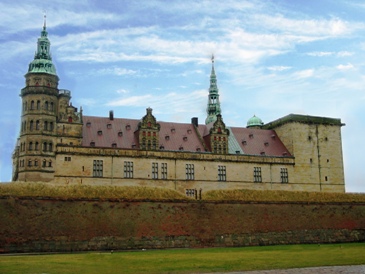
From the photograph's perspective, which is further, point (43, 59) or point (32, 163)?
point (43, 59)

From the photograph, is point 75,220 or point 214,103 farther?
point 214,103

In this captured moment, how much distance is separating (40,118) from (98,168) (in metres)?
8.72

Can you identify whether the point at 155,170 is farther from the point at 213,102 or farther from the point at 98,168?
the point at 213,102

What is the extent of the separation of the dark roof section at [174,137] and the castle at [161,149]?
0.12 m

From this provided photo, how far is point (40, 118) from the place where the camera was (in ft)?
192

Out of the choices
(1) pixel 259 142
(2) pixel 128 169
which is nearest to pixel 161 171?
(2) pixel 128 169

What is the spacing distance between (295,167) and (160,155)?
19369mm

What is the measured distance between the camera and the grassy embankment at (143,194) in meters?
37.8

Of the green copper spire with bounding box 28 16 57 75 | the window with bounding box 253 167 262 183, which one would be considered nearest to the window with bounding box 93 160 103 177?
the green copper spire with bounding box 28 16 57 75

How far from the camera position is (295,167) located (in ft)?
227

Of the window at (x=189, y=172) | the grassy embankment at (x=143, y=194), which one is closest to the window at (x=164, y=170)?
the window at (x=189, y=172)

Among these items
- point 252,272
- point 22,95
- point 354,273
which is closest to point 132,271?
point 252,272

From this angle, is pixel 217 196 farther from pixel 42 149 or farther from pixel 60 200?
pixel 42 149

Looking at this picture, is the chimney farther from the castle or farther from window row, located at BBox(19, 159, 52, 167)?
window row, located at BBox(19, 159, 52, 167)
